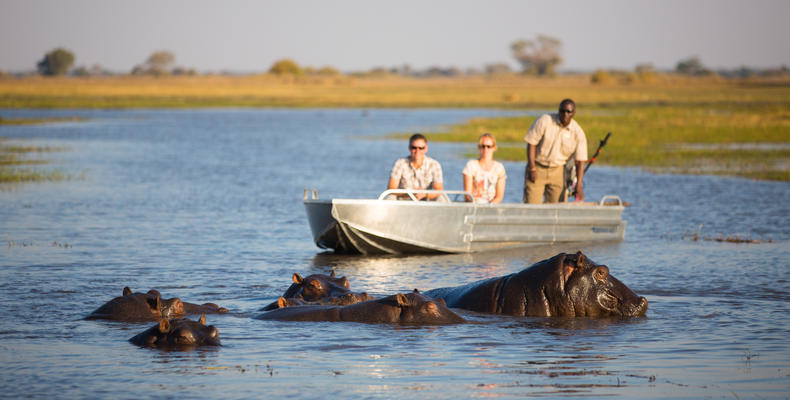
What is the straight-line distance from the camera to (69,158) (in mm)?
29281

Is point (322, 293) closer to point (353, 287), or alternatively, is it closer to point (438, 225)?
point (353, 287)

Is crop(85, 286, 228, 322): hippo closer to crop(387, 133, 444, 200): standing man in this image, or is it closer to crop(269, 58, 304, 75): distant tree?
crop(387, 133, 444, 200): standing man

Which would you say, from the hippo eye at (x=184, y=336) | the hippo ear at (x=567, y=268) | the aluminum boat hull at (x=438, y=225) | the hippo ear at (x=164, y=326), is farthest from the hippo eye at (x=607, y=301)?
the aluminum boat hull at (x=438, y=225)

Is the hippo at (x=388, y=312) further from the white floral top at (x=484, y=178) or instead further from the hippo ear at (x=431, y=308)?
the white floral top at (x=484, y=178)

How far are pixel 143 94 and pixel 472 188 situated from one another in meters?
78.2

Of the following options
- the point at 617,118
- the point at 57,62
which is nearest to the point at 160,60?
the point at 57,62

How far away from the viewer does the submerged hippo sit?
871 cm

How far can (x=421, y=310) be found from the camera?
8297 mm

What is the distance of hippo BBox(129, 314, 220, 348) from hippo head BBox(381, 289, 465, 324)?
1428 millimetres

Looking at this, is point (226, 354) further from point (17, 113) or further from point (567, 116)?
point (17, 113)

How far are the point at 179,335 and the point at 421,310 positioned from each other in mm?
1880

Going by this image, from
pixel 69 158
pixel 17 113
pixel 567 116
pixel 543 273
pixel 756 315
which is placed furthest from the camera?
pixel 17 113

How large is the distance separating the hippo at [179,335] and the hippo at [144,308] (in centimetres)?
67

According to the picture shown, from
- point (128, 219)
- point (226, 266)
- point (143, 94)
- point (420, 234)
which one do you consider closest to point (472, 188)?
point (420, 234)
